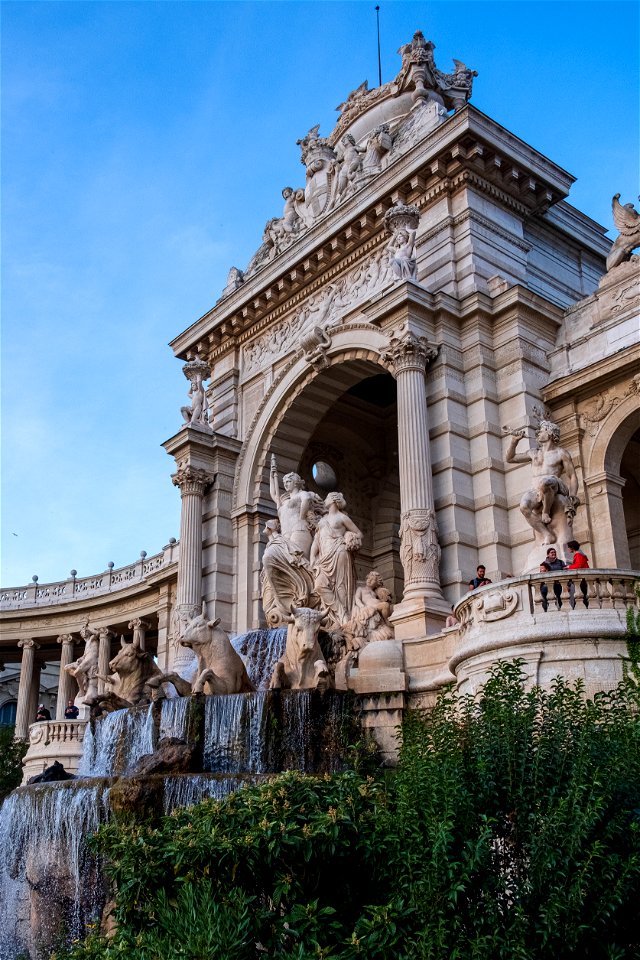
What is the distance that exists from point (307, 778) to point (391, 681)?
8.23 metres

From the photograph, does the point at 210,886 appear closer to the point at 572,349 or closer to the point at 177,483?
the point at 572,349

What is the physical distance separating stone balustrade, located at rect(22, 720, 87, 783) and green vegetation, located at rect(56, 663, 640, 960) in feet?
64.3

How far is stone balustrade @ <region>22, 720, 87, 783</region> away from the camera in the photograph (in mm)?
27438

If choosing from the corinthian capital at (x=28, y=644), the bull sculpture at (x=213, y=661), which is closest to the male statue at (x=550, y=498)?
the bull sculpture at (x=213, y=661)

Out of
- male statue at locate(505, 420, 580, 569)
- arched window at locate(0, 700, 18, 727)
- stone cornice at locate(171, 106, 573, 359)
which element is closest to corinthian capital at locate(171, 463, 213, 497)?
stone cornice at locate(171, 106, 573, 359)

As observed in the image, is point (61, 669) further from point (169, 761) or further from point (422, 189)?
point (169, 761)

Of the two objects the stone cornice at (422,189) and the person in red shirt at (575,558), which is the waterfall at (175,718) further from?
the stone cornice at (422,189)

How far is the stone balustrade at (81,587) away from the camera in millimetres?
41469

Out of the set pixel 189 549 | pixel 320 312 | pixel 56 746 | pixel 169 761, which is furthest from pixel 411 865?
pixel 56 746

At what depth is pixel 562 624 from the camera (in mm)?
13391

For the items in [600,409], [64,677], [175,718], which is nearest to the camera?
[175,718]

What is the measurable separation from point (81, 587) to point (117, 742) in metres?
27.2

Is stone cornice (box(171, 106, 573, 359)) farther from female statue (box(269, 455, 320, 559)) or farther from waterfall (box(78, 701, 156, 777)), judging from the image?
waterfall (box(78, 701, 156, 777))

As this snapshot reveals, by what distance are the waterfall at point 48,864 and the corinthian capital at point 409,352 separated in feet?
39.5
